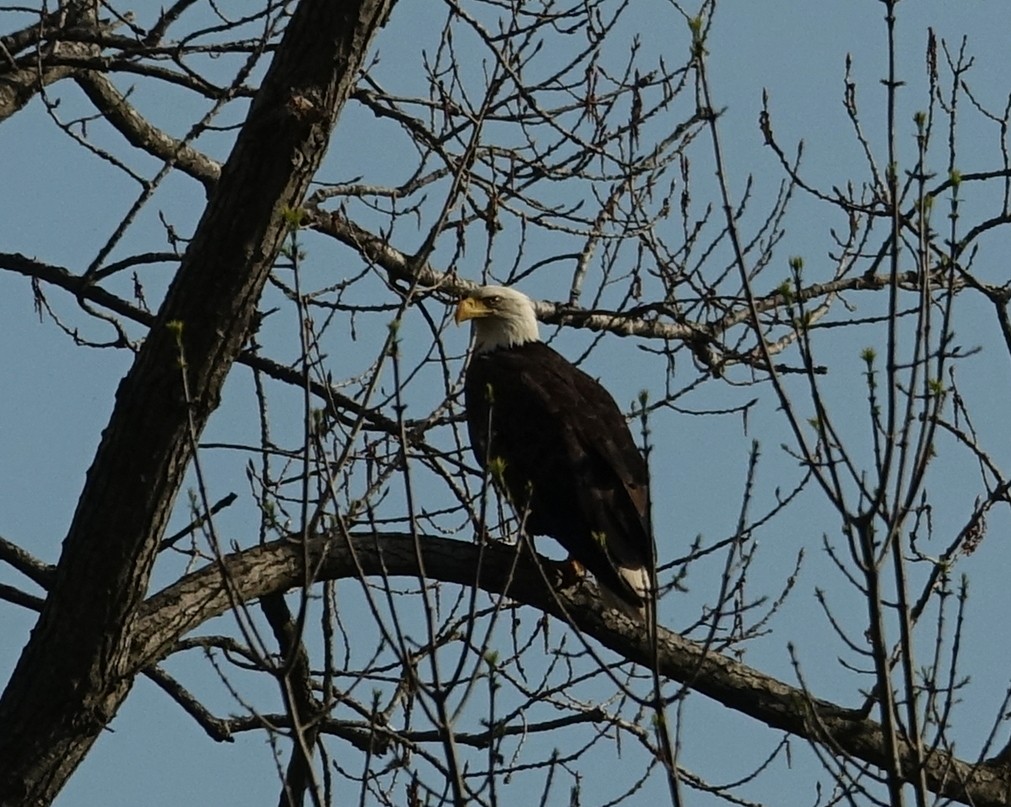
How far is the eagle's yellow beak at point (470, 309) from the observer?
605cm

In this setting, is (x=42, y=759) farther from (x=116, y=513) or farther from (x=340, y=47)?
(x=340, y=47)

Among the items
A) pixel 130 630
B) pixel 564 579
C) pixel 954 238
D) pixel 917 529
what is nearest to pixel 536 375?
pixel 564 579

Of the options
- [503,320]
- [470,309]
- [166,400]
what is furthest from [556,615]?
[503,320]

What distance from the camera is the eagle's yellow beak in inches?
238

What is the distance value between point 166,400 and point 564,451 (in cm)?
202

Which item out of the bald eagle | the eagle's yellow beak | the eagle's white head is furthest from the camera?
the eagle's white head

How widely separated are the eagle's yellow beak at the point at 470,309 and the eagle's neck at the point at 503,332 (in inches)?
8.5

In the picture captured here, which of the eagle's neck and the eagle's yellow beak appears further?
the eagle's neck

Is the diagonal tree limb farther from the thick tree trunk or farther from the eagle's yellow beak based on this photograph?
the eagle's yellow beak

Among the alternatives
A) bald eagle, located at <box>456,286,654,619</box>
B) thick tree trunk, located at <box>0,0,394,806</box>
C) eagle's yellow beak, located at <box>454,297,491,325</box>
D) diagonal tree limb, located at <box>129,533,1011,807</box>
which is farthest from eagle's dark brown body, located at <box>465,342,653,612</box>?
thick tree trunk, located at <box>0,0,394,806</box>

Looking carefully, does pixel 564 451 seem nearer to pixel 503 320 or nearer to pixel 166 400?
pixel 503 320

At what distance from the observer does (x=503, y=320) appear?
21.5 ft

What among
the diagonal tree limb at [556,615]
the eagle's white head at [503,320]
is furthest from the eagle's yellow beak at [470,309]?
the diagonal tree limb at [556,615]

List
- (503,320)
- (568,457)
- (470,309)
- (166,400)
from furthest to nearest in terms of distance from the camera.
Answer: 1. (503,320)
2. (470,309)
3. (568,457)
4. (166,400)
